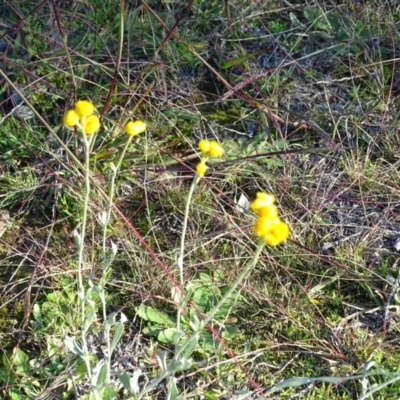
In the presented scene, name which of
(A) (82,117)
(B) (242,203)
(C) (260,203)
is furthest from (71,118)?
(B) (242,203)

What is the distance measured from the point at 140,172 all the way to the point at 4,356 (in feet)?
2.14

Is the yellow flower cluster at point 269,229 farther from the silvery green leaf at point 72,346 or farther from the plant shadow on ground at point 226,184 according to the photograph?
the plant shadow on ground at point 226,184

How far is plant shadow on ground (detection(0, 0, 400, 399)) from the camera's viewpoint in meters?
1.52

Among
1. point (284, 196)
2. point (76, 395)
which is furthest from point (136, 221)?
point (76, 395)

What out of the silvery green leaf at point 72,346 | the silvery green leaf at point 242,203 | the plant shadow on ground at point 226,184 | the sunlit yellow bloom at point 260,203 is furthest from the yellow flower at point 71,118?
the silvery green leaf at point 242,203

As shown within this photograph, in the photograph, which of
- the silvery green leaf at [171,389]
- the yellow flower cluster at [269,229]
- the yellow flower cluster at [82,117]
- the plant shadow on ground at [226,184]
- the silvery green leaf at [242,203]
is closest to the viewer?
the yellow flower cluster at [269,229]

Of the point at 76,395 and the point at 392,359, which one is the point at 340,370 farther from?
the point at 76,395

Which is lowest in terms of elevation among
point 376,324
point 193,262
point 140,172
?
point 376,324

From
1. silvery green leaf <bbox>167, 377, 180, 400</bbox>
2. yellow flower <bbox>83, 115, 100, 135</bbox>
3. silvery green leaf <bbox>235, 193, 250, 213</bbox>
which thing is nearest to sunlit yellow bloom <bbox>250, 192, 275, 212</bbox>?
yellow flower <bbox>83, 115, 100, 135</bbox>

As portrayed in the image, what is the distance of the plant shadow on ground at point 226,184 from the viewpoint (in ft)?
4.99

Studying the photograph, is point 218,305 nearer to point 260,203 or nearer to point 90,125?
point 260,203

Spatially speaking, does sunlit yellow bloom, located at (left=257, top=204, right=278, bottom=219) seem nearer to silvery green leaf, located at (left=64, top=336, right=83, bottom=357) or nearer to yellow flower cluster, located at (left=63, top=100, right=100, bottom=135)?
yellow flower cluster, located at (left=63, top=100, right=100, bottom=135)

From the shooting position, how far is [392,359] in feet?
4.91

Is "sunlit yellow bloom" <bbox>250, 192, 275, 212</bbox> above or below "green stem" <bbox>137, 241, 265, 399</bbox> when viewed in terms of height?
above
